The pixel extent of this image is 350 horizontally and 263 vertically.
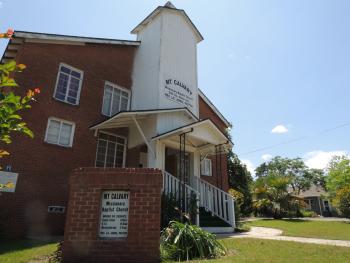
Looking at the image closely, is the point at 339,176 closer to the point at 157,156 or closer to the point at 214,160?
the point at 214,160

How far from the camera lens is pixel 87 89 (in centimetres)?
1430

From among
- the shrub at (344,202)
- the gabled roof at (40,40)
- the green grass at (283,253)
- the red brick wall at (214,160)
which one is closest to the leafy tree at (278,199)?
the shrub at (344,202)

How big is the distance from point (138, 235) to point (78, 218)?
1.17 meters

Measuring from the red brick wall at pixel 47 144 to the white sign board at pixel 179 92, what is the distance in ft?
10.3

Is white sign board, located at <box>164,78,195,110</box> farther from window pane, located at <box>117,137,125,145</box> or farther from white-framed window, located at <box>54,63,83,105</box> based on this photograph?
white-framed window, located at <box>54,63,83,105</box>

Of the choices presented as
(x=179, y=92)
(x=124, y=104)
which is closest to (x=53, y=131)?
(x=124, y=104)

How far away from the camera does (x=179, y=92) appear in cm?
1569

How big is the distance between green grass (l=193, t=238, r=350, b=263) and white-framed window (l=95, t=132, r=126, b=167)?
827 cm

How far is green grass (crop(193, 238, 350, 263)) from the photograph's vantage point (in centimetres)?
562

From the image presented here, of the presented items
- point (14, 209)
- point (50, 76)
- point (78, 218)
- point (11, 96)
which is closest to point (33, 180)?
point (14, 209)

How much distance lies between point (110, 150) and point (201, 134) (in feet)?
16.1

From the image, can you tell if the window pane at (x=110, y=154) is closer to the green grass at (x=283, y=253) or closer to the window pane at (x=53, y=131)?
the window pane at (x=53, y=131)

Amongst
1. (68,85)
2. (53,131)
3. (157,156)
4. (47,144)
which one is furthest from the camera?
(68,85)

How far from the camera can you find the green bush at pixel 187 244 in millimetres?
5945
